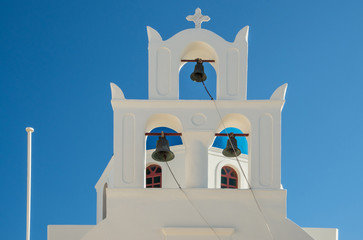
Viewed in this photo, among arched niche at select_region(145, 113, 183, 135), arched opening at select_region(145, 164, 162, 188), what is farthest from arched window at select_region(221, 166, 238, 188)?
arched niche at select_region(145, 113, 183, 135)

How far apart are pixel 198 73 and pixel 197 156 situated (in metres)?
1.77

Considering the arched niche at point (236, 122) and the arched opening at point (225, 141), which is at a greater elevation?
the arched opening at point (225, 141)

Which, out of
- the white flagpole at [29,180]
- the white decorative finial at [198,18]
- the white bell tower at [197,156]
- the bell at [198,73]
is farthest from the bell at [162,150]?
the white flagpole at [29,180]

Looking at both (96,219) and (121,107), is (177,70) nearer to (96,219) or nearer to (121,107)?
(121,107)

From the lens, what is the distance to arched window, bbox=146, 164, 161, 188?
16641 millimetres

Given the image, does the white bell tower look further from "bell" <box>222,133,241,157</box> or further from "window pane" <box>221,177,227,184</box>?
"window pane" <box>221,177,227,184</box>

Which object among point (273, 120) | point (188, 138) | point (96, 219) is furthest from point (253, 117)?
point (96, 219)

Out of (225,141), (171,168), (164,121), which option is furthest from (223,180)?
(164,121)

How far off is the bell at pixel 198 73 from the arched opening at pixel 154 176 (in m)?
3.89

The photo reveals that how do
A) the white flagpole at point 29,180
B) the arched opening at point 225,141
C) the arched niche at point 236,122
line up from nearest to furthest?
the arched niche at point 236,122 → the white flagpole at point 29,180 → the arched opening at point 225,141

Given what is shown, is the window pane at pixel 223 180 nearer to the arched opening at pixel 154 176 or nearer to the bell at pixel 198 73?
the arched opening at pixel 154 176

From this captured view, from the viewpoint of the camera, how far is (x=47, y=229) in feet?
50.3

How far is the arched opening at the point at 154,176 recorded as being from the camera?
16634mm

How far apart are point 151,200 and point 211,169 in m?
5.14
